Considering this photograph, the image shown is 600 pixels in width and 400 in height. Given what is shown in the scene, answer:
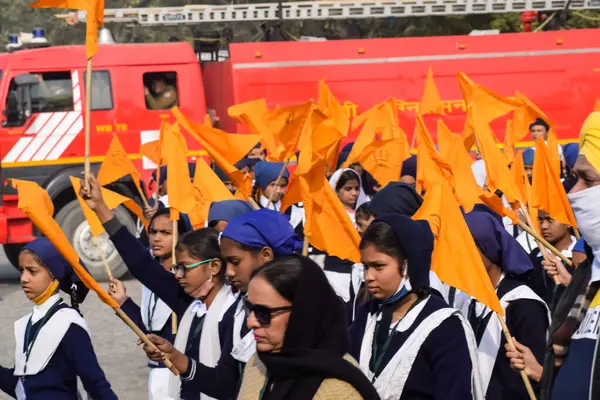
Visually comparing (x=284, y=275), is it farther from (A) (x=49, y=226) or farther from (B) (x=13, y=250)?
(B) (x=13, y=250)

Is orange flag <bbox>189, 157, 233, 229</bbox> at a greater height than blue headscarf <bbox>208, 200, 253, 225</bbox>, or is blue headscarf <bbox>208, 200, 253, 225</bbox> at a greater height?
blue headscarf <bbox>208, 200, 253, 225</bbox>

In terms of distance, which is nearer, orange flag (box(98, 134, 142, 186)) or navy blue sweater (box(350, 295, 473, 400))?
navy blue sweater (box(350, 295, 473, 400))

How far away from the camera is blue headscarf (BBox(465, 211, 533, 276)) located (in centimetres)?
471

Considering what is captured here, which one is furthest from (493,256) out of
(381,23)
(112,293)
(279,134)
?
(381,23)

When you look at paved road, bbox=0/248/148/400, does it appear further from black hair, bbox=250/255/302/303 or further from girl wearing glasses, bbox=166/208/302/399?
black hair, bbox=250/255/302/303

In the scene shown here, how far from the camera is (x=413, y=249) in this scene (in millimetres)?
4078

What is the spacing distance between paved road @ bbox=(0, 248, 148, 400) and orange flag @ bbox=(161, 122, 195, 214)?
1.83 meters

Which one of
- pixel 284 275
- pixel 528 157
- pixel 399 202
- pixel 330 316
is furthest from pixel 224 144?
pixel 330 316

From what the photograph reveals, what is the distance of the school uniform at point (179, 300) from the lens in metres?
4.71

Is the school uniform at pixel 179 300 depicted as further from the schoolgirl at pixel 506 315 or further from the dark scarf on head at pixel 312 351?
the dark scarf on head at pixel 312 351

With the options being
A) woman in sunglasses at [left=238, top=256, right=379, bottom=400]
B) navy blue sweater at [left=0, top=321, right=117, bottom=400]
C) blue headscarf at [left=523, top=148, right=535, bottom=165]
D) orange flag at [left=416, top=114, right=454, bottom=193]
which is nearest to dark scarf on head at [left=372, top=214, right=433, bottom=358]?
woman in sunglasses at [left=238, top=256, right=379, bottom=400]

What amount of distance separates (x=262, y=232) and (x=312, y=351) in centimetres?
143

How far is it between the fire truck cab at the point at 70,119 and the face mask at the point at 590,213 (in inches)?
402

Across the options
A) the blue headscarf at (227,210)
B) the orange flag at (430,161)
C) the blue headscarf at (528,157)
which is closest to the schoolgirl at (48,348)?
the blue headscarf at (227,210)
